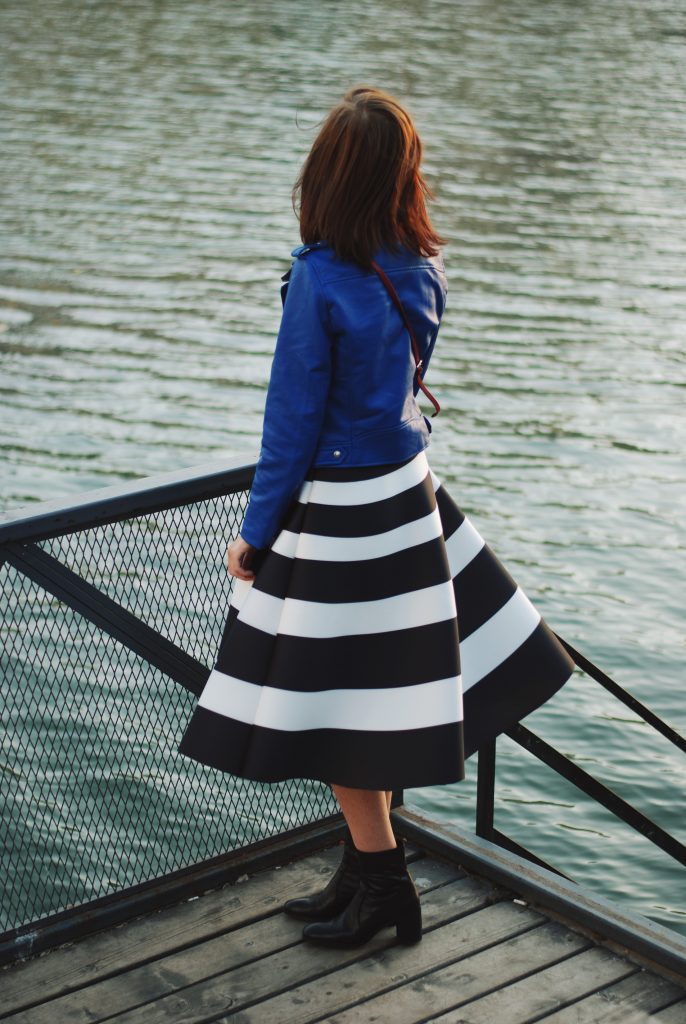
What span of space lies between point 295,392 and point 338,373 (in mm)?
100

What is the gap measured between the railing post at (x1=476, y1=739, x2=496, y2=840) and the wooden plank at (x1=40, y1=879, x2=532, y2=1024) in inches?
9.3

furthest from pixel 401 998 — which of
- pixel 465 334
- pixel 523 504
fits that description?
pixel 465 334

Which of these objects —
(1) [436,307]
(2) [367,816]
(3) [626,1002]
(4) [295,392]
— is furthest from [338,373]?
(3) [626,1002]

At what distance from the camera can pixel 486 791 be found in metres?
3.77

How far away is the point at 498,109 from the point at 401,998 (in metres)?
18.2

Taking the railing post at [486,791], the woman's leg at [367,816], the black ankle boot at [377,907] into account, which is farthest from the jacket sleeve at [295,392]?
the railing post at [486,791]

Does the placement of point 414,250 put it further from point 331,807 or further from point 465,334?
point 465,334

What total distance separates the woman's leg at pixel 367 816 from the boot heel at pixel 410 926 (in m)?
0.18

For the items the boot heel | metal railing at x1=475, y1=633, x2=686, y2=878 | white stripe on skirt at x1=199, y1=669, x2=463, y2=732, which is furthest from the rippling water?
the boot heel

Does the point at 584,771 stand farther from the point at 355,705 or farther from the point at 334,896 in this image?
the point at 355,705

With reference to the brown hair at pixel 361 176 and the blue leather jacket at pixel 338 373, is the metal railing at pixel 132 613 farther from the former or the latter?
the brown hair at pixel 361 176

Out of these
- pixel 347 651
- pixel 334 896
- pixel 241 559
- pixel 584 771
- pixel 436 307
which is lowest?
pixel 334 896

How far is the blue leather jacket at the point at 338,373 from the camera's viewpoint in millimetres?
2771

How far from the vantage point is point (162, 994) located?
312cm
